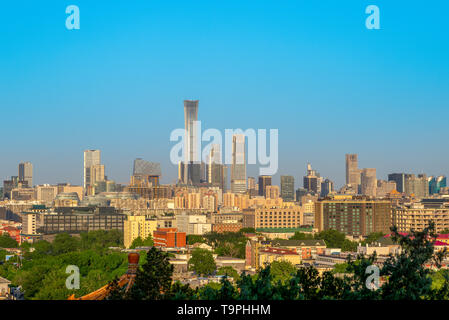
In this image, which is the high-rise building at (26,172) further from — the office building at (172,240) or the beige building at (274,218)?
the office building at (172,240)

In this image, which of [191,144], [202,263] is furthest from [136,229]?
[191,144]

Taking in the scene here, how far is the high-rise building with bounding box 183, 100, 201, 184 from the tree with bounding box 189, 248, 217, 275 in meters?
136

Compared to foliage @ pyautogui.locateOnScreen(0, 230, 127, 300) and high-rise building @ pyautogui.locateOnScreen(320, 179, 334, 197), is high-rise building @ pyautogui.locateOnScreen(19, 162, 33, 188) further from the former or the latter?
foliage @ pyautogui.locateOnScreen(0, 230, 127, 300)

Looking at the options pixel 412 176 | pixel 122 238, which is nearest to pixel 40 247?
pixel 122 238

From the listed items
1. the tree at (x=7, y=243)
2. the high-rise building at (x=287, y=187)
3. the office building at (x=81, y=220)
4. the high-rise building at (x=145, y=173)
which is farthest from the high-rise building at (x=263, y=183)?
the tree at (x=7, y=243)

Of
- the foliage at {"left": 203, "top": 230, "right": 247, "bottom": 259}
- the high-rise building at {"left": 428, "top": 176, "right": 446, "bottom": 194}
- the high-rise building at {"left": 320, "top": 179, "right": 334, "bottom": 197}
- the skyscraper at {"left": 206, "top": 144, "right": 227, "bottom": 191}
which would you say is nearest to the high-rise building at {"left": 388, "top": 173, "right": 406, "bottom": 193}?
the high-rise building at {"left": 428, "top": 176, "right": 446, "bottom": 194}

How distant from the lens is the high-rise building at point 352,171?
546 feet

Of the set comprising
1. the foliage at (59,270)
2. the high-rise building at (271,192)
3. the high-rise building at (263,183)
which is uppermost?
the high-rise building at (263,183)

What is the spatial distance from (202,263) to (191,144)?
141 metres

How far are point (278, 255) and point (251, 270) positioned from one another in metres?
2.52

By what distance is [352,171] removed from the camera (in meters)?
168

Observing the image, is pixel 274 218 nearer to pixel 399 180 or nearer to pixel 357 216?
pixel 357 216

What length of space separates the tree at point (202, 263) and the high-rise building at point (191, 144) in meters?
136
